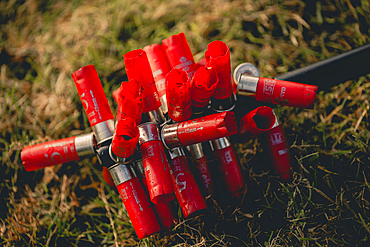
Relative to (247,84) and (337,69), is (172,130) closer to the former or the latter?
(247,84)

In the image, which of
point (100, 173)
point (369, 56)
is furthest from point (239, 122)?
point (100, 173)

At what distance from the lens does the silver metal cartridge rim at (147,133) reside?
1283mm

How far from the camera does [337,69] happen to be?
5.01ft

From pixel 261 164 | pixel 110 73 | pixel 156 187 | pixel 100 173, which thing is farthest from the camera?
pixel 110 73

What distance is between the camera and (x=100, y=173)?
1.83 meters

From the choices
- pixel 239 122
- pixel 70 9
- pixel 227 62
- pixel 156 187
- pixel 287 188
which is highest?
pixel 70 9

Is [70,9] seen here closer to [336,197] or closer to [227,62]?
[227,62]

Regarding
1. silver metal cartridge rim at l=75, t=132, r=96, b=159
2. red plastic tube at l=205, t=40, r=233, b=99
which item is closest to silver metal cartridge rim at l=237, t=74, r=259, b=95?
red plastic tube at l=205, t=40, r=233, b=99

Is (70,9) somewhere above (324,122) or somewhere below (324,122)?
above

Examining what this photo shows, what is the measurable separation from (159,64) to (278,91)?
678 millimetres

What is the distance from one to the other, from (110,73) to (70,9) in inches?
39.1

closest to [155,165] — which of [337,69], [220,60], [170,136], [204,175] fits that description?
[170,136]

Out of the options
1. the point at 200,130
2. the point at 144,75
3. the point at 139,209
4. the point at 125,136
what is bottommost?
the point at 139,209

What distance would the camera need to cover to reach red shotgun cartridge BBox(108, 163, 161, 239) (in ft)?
4.49
